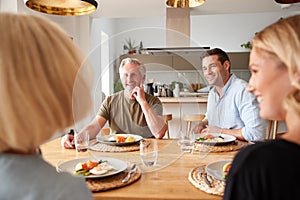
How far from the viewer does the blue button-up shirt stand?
177 cm

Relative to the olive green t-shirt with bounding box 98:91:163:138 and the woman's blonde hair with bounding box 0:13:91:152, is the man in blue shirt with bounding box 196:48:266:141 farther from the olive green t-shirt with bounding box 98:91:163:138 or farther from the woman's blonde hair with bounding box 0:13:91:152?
the woman's blonde hair with bounding box 0:13:91:152

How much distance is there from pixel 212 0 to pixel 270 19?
9.05ft

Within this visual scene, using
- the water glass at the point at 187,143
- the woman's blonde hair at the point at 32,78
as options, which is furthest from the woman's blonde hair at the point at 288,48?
the water glass at the point at 187,143

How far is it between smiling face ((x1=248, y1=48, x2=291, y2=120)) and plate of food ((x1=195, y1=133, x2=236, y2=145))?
3.13ft

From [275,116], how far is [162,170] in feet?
2.07

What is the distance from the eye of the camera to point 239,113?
6.70ft

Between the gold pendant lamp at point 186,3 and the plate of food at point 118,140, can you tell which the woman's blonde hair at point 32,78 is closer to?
the plate of food at point 118,140

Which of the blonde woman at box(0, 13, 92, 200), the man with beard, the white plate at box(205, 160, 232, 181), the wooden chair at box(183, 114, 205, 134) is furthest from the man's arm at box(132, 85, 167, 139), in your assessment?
the blonde woman at box(0, 13, 92, 200)

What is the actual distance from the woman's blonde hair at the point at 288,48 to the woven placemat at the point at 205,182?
0.45 metres

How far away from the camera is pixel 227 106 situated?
2086 mm

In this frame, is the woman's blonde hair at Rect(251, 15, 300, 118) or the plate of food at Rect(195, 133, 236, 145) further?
the plate of food at Rect(195, 133, 236, 145)

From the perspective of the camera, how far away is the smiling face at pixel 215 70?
6.14 feet

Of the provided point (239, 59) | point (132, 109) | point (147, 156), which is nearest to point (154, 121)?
point (132, 109)

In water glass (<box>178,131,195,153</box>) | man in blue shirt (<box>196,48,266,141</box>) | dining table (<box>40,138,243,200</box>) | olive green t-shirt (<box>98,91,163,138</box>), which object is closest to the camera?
dining table (<box>40,138,243,200</box>)
